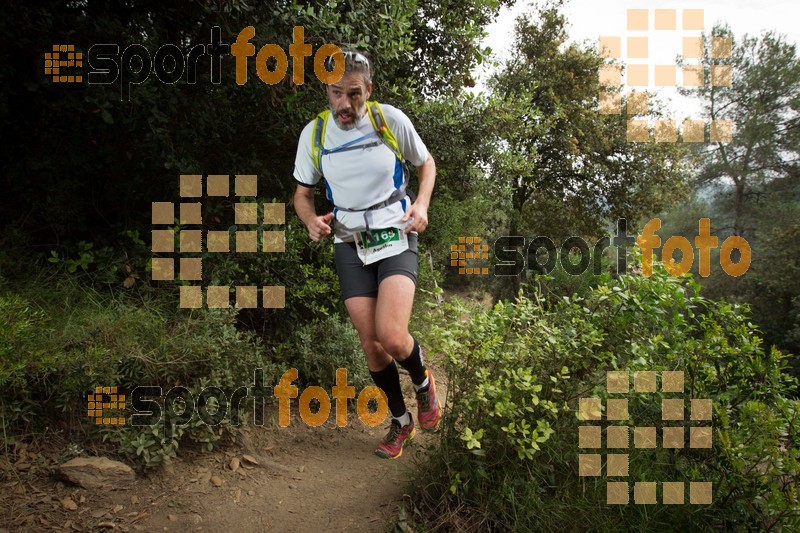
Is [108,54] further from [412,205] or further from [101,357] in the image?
[412,205]

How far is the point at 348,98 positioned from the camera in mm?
3197

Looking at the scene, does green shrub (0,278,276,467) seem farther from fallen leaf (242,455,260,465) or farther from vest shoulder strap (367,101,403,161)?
vest shoulder strap (367,101,403,161)

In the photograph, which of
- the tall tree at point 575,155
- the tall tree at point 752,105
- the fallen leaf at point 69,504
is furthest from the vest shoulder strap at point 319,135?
the tall tree at point 752,105

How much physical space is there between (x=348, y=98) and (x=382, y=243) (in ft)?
2.96

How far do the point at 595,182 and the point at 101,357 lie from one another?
15602 mm

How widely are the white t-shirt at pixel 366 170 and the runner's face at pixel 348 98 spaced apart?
0.22 ft

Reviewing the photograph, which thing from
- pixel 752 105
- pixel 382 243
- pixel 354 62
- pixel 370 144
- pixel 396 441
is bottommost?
pixel 396 441

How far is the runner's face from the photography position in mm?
3186

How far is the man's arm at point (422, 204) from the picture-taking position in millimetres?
3270

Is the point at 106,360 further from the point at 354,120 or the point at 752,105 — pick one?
the point at 752,105

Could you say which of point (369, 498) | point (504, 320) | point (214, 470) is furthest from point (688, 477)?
point (214, 470)

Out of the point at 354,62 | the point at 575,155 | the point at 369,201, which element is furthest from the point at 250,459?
the point at 575,155

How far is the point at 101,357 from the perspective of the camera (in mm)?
3924

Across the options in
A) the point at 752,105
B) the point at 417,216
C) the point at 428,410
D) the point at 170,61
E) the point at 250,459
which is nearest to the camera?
the point at 417,216
